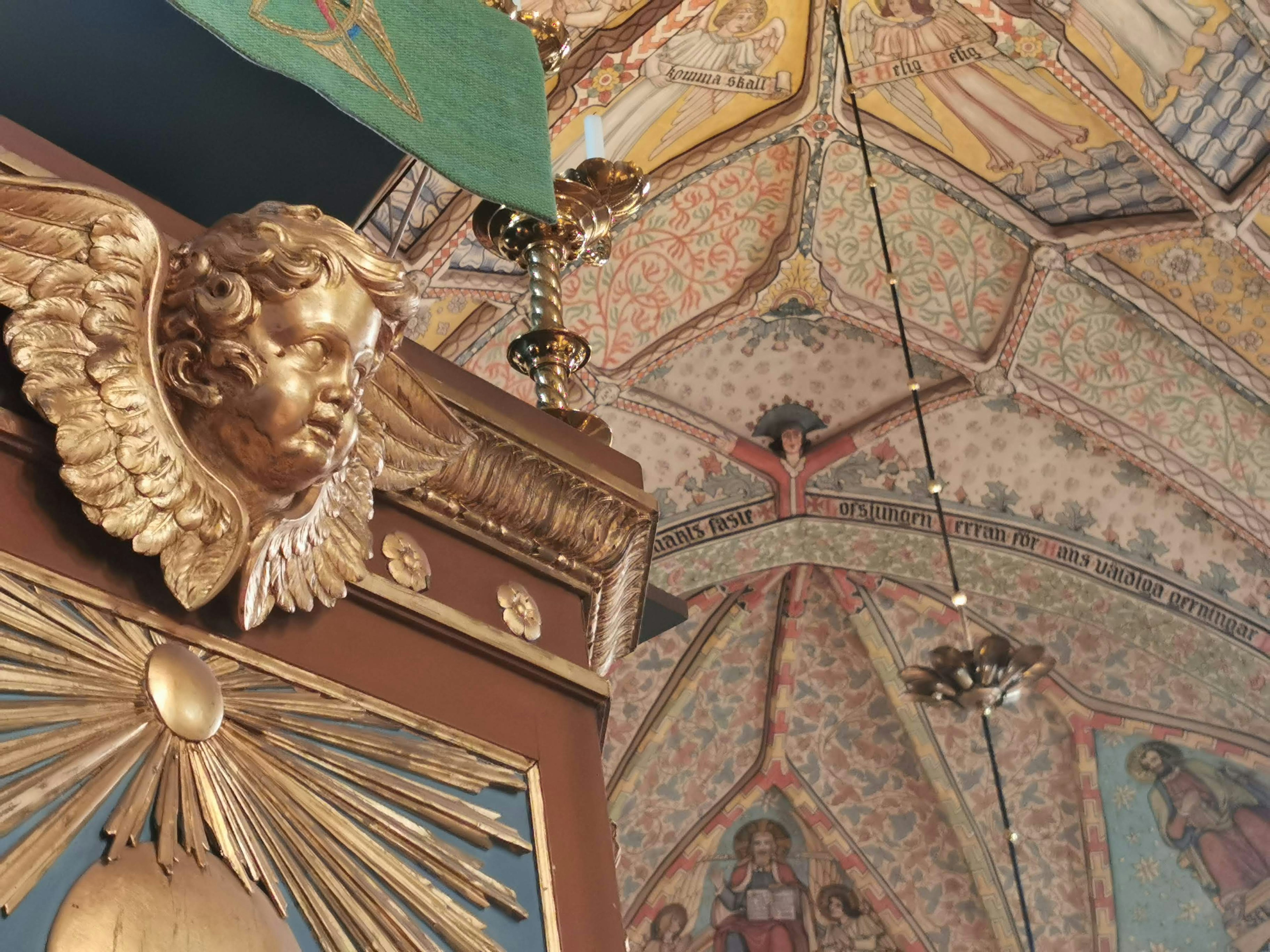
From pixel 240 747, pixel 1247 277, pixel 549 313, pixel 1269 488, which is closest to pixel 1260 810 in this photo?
pixel 1269 488

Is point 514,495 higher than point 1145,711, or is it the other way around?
point 1145,711

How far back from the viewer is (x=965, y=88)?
22.8ft

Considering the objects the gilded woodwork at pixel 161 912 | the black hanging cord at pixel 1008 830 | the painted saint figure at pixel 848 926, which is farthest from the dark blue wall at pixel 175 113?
the painted saint figure at pixel 848 926

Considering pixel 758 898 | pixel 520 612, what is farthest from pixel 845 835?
pixel 520 612

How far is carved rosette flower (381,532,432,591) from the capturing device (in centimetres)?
114

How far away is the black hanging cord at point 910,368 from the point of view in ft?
22.6

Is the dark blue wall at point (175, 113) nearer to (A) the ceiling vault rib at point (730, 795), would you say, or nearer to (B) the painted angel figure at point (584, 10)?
(B) the painted angel figure at point (584, 10)

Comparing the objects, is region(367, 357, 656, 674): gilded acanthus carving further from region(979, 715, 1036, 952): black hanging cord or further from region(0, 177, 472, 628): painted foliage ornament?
region(979, 715, 1036, 952): black hanging cord

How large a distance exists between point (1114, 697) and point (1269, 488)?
6.76ft

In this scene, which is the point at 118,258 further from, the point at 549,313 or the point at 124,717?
the point at 549,313

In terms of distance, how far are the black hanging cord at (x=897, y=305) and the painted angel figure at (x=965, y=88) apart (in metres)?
0.11

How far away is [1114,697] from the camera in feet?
31.0

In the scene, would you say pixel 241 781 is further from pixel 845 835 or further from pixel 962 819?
pixel 845 835

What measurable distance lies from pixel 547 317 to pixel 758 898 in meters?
9.13
